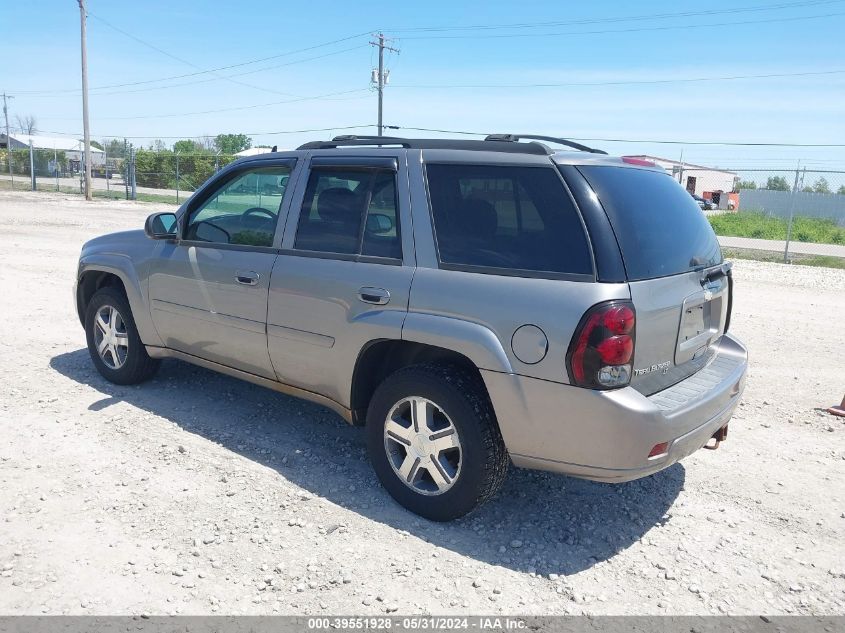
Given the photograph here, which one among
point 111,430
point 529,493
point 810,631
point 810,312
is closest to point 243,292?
point 111,430

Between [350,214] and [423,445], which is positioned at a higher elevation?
[350,214]

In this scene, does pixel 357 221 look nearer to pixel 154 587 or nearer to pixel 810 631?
pixel 154 587

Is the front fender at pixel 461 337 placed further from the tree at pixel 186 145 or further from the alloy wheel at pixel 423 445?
the tree at pixel 186 145

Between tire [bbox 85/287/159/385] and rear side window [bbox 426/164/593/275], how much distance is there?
2.93m

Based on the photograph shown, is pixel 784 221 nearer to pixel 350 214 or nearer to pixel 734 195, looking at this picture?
pixel 734 195

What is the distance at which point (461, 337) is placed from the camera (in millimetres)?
3336

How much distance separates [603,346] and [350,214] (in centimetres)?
175

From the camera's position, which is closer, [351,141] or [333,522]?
[333,522]

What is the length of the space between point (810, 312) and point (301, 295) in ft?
27.1

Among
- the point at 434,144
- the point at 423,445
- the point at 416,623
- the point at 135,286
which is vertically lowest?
the point at 416,623

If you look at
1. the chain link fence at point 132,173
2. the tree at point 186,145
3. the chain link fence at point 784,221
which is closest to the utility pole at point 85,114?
the chain link fence at point 132,173

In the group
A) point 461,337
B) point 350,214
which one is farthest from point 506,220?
point 350,214

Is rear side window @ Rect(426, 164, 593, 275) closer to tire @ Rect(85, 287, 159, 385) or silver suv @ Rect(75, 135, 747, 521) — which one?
silver suv @ Rect(75, 135, 747, 521)

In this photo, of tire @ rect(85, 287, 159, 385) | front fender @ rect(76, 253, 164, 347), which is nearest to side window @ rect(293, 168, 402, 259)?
front fender @ rect(76, 253, 164, 347)
